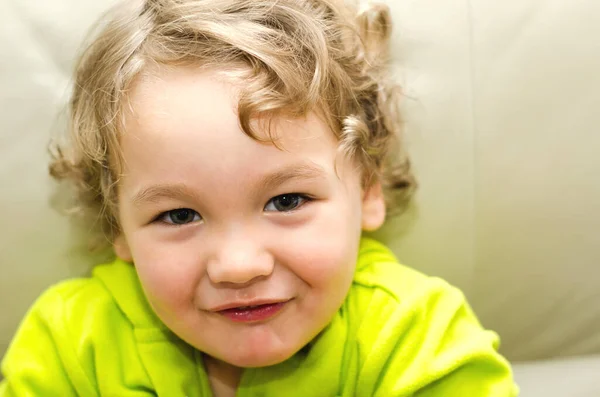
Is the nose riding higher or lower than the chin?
higher

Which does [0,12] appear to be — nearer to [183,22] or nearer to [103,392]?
[183,22]

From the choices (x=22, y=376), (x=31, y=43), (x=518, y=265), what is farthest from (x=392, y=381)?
(x=31, y=43)

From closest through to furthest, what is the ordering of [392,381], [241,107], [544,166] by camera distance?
1. [241,107]
2. [392,381]
3. [544,166]

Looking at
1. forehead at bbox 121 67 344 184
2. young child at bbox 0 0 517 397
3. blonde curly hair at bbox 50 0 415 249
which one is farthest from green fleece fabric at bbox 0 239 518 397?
forehead at bbox 121 67 344 184

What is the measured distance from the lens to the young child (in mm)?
770

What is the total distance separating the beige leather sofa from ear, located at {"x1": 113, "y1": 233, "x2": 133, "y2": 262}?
0.09m

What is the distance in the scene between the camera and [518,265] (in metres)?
1.03

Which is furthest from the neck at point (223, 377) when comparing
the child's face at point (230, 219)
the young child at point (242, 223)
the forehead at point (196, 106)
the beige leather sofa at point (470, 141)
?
the forehead at point (196, 106)

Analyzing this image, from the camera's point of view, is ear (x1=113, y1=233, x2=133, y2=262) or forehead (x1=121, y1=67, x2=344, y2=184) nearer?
forehead (x1=121, y1=67, x2=344, y2=184)

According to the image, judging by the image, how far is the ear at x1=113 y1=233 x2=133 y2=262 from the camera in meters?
0.95

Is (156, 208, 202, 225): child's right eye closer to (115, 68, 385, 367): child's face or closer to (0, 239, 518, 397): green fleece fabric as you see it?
(115, 68, 385, 367): child's face

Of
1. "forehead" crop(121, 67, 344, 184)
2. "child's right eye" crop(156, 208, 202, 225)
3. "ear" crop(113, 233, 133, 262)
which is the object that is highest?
"forehead" crop(121, 67, 344, 184)

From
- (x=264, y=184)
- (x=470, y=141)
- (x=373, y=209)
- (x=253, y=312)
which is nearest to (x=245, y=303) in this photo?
(x=253, y=312)

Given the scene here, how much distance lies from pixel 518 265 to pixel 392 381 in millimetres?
293
